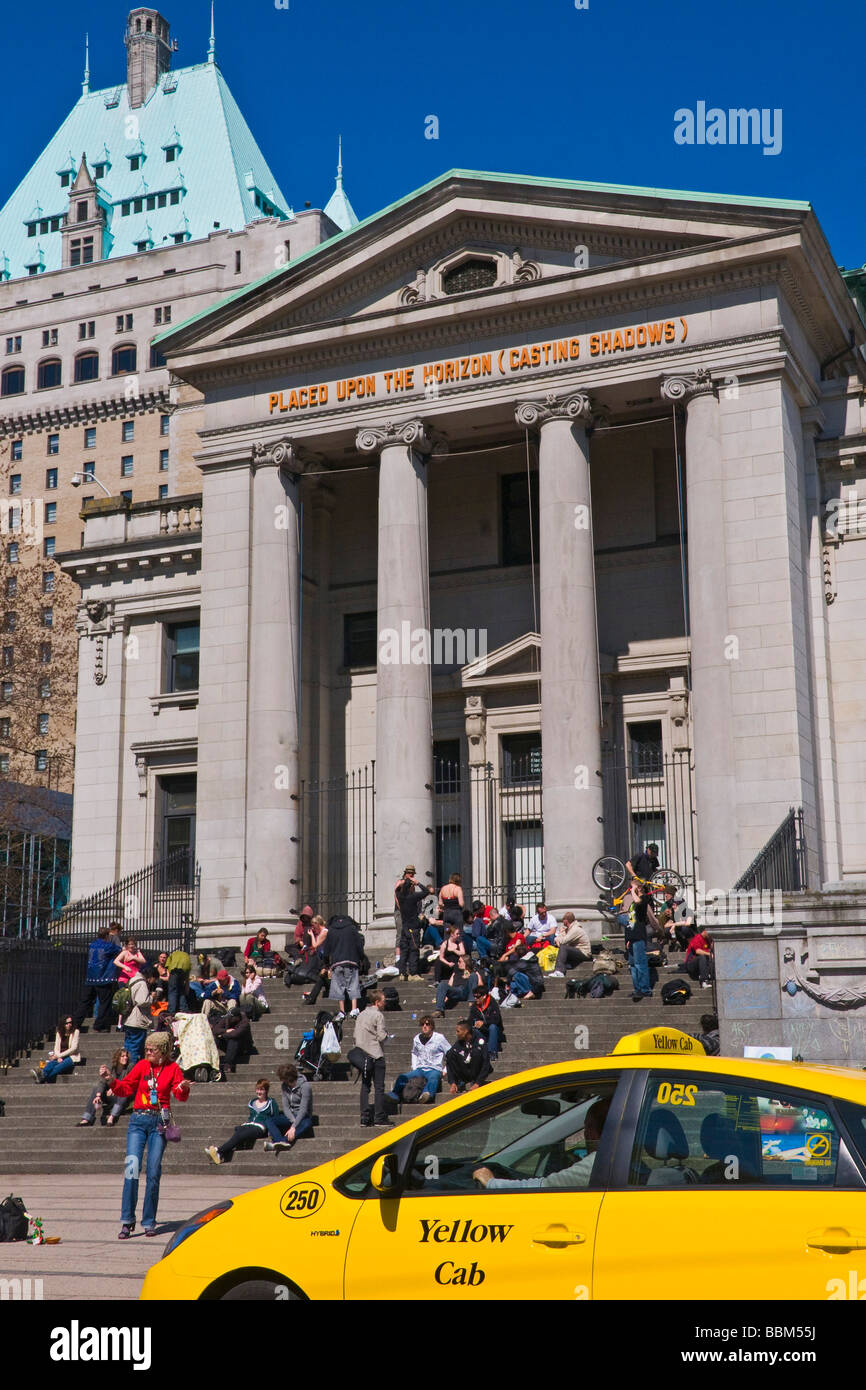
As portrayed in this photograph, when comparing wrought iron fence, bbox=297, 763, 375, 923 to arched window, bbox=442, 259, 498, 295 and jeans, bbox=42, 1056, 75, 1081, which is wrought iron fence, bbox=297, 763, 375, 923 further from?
arched window, bbox=442, 259, 498, 295

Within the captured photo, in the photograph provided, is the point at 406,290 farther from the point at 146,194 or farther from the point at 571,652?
the point at 146,194

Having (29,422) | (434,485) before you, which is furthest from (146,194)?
(434,485)

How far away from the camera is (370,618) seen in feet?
121

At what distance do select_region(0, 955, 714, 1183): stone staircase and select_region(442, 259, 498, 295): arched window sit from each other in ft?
50.7

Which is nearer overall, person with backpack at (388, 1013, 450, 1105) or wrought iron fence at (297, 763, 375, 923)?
person with backpack at (388, 1013, 450, 1105)

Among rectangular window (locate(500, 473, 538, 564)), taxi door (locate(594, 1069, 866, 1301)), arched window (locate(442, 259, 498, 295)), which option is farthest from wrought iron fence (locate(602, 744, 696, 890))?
taxi door (locate(594, 1069, 866, 1301))

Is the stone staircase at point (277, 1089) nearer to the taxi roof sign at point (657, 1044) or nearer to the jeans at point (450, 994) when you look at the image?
the jeans at point (450, 994)

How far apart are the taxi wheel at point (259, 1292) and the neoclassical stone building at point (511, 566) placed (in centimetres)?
2127

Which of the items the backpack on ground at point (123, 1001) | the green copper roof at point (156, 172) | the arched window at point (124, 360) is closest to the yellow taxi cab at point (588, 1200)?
the backpack on ground at point (123, 1001)

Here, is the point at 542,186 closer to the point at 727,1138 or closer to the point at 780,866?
the point at 780,866

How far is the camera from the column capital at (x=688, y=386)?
1195 inches

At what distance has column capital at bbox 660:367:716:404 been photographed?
30.3 m

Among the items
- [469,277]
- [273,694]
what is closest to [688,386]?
[469,277]

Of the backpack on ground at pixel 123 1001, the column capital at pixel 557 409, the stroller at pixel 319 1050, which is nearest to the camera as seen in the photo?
the stroller at pixel 319 1050
